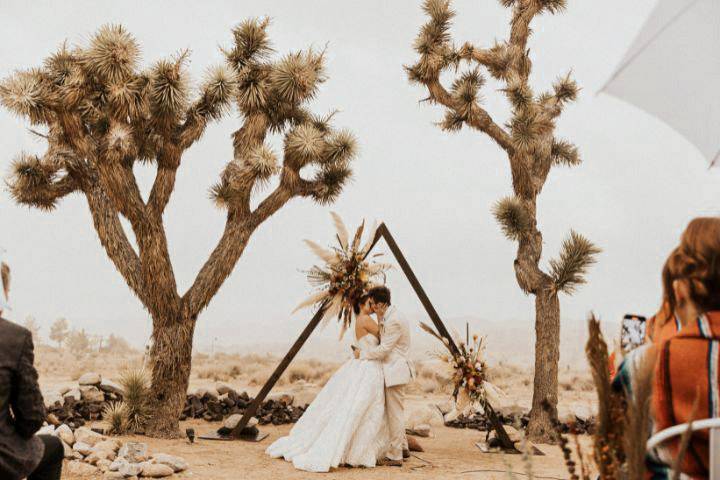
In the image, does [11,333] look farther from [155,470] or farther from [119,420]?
[119,420]

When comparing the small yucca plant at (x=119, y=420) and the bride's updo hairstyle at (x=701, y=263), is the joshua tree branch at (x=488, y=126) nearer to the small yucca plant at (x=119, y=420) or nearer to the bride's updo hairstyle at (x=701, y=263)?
the small yucca plant at (x=119, y=420)

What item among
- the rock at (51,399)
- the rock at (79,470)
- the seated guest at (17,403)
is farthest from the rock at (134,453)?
the rock at (51,399)

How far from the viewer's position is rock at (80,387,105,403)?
37.6 feet

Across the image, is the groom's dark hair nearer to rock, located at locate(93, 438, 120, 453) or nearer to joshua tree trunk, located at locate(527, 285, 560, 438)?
rock, located at locate(93, 438, 120, 453)

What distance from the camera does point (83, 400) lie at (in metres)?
11.4

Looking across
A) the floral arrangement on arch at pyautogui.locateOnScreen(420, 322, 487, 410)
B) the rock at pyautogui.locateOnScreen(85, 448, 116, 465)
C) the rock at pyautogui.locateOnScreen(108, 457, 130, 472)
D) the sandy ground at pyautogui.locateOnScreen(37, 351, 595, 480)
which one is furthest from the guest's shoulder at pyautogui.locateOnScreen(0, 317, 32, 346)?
the floral arrangement on arch at pyautogui.locateOnScreen(420, 322, 487, 410)

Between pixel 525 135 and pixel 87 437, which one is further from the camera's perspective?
pixel 525 135

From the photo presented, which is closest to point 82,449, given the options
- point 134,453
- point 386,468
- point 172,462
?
point 134,453

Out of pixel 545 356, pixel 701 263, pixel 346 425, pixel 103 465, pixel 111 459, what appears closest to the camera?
pixel 701 263

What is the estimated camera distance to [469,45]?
42.3ft

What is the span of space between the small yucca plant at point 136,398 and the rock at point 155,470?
3.04m

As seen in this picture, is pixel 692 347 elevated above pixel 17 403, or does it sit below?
above

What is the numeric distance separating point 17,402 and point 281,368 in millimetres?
5935

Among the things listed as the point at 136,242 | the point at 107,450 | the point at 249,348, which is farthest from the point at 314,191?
A: the point at 249,348
